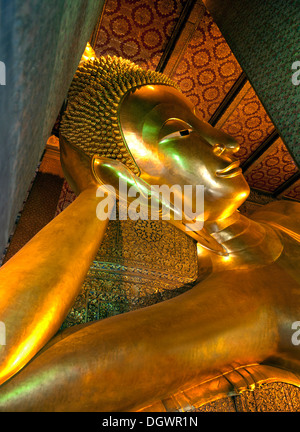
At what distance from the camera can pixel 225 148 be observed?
1.13 meters

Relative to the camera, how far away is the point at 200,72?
6.26 feet

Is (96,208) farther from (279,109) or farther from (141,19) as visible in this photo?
(141,19)

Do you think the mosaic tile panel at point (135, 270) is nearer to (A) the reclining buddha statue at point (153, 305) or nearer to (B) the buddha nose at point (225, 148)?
(A) the reclining buddha statue at point (153, 305)

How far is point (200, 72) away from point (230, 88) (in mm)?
226

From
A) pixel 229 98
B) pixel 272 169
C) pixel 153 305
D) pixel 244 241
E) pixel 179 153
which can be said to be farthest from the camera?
pixel 272 169

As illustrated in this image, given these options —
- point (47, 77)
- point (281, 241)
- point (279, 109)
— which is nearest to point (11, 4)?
point (47, 77)

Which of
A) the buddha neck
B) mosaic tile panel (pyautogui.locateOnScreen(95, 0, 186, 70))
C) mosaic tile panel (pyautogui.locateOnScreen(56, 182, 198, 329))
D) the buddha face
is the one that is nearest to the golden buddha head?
the buddha face

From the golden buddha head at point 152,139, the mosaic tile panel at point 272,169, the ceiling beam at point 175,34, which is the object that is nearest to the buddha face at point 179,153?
the golden buddha head at point 152,139

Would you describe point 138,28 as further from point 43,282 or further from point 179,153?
point 43,282

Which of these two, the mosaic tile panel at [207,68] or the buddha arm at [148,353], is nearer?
the buddha arm at [148,353]

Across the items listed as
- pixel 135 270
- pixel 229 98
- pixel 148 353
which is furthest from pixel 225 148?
pixel 229 98

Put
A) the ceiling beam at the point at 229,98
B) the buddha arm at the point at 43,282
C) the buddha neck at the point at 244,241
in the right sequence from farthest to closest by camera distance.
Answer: the ceiling beam at the point at 229,98
the buddha neck at the point at 244,241
the buddha arm at the point at 43,282

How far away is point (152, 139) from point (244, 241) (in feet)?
1.78

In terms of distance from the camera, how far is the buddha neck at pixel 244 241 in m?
1.22
